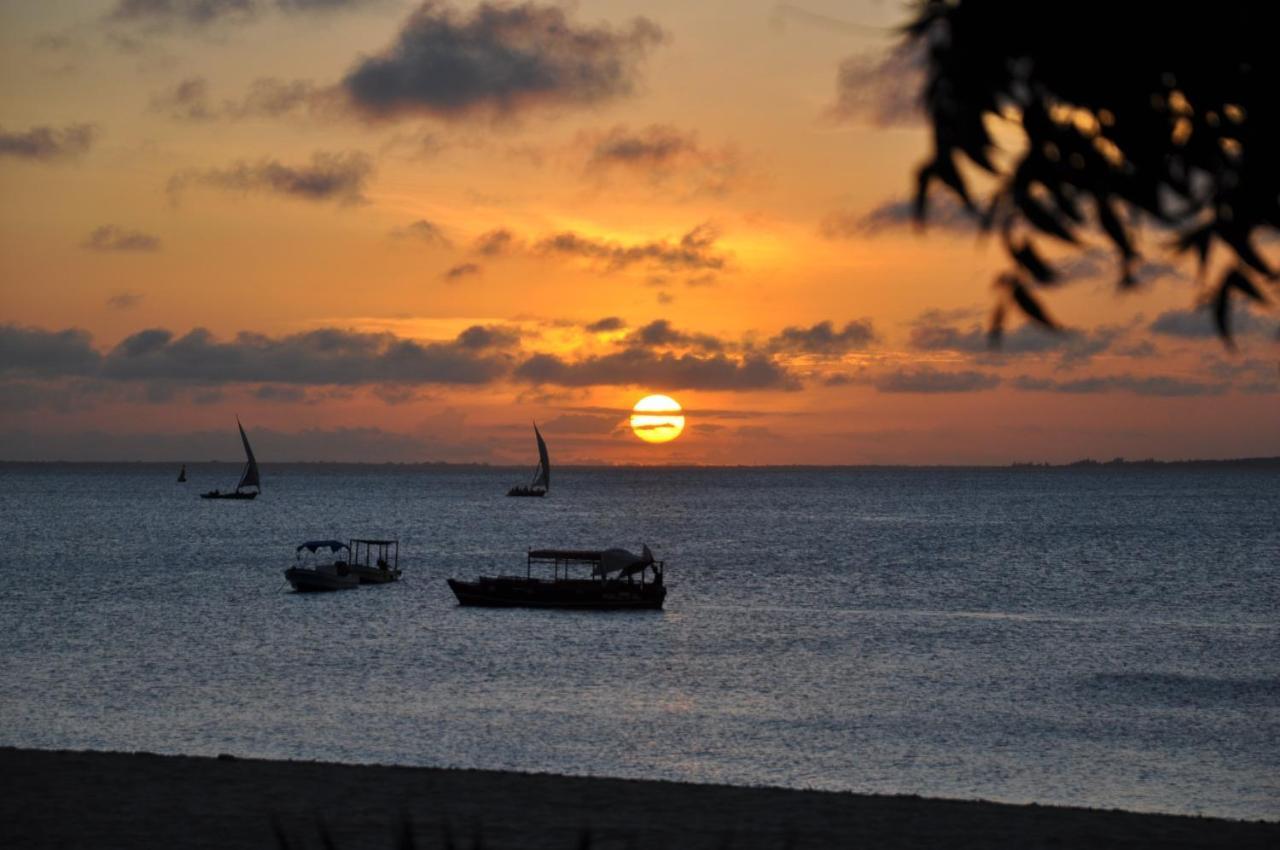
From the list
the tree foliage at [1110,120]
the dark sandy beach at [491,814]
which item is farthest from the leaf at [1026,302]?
the dark sandy beach at [491,814]

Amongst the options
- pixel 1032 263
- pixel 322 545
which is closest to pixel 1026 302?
pixel 1032 263

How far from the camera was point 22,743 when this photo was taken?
35406mm

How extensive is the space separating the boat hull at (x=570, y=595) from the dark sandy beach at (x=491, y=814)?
48.2 meters

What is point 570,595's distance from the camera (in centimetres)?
7181

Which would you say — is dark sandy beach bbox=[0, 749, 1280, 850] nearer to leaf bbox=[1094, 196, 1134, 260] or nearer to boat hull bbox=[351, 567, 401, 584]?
leaf bbox=[1094, 196, 1134, 260]

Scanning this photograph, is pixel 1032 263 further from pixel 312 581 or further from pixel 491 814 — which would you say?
pixel 312 581

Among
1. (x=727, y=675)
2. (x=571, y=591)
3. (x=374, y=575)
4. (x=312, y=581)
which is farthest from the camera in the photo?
(x=374, y=575)

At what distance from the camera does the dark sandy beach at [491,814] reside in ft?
62.4

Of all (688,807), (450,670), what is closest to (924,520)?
(450,670)

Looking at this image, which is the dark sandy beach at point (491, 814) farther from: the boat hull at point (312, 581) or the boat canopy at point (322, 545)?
the boat canopy at point (322, 545)

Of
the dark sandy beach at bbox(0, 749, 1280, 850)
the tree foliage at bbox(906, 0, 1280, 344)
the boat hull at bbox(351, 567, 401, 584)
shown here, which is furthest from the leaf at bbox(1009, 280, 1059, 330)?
the boat hull at bbox(351, 567, 401, 584)

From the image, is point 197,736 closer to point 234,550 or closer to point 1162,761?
point 1162,761

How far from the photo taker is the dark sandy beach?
19016 millimetres

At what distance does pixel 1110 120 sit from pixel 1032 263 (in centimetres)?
67
